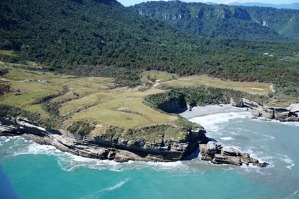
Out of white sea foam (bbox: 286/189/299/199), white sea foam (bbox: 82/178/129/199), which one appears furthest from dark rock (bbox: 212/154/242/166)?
white sea foam (bbox: 82/178/129/199)

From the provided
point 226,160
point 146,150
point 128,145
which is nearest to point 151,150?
point 146,150

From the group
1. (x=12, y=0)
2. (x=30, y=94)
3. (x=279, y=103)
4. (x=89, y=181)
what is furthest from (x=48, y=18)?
(x=89, y=181)

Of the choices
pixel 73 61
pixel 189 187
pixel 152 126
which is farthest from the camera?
pixel 73 61

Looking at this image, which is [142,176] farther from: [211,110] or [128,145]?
[211,110]

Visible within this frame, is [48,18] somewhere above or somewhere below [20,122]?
above

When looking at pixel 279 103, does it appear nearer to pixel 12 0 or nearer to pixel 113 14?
pixel 12 0

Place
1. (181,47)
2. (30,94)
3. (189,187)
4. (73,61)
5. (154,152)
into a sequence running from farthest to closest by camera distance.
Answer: (181,47)
(73,61)
(30,94)
(154,152)
(189,187)
